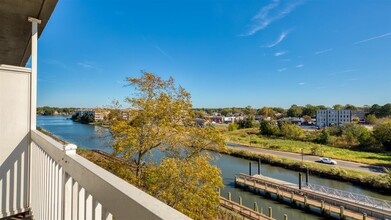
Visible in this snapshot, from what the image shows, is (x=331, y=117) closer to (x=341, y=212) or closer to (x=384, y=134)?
(x=384, y=134)

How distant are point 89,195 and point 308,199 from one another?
1082 cm

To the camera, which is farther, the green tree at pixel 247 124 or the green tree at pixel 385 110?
the green tree at pixel 247 124

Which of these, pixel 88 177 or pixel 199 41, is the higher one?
pixel 199 41

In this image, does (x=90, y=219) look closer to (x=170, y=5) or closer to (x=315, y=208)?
(x=315, y=208)

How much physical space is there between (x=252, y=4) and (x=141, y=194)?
17.8m

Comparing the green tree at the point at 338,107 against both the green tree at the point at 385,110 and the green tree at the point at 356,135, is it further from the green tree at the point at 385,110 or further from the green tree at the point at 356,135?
the green tree at the point at 356,135

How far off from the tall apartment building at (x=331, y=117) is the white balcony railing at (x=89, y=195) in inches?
1823

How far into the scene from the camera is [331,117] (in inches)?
1587

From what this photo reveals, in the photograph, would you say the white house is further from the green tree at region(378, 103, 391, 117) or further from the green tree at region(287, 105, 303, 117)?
the green tree at region(287, 105, 303, 117)

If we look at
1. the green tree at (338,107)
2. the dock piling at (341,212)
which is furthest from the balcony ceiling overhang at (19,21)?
the green tree at (338,107)

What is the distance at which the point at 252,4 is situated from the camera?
15570 millimetres

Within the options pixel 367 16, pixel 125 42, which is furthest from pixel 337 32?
pixel 125 42

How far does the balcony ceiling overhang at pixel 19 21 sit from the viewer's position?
5.96 feet

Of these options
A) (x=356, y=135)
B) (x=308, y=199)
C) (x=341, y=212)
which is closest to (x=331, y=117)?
(x=356, y=135)
